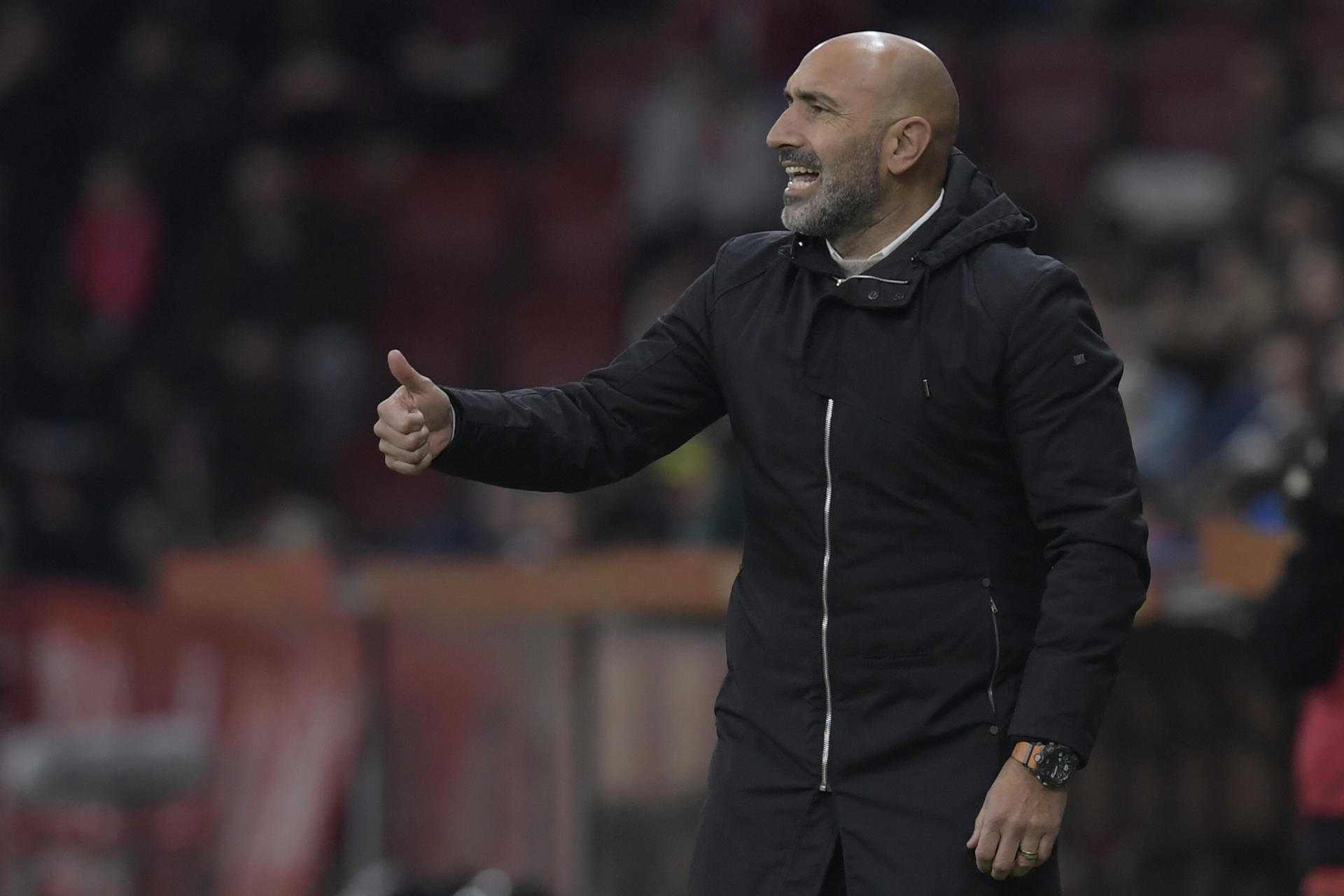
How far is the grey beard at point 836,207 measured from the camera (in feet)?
11.2

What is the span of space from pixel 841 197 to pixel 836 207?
0.02m

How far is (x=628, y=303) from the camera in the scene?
11.0m

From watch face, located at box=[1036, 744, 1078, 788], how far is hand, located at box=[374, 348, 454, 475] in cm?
99

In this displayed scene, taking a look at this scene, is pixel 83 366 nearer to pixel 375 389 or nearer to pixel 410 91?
pixel 375 389

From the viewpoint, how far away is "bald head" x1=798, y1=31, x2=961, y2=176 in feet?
11.2

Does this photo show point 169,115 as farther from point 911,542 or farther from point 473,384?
point 911,542

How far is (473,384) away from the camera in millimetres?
11602

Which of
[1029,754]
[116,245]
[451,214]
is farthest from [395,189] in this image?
[1029,754]

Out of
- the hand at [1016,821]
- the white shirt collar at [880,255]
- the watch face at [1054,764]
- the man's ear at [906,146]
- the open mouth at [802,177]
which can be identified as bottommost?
the hand at [1016,821]

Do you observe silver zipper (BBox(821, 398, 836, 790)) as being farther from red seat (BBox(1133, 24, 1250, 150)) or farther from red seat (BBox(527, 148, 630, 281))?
red seat (BBox(527, 148, 630, 281))

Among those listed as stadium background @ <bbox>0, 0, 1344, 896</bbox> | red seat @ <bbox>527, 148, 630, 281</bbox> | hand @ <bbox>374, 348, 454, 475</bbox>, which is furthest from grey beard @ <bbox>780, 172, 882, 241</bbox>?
red seat @ <bbox>527, 148, 630, 281</bbox>

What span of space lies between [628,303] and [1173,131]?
2835 millimetres

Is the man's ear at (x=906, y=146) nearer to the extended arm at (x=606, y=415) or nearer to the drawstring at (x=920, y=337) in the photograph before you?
the drawstring at (x=920, y=337)

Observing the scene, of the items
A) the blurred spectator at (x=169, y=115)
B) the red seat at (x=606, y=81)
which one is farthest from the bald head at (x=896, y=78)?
the red seat at (x=606, y=81)
